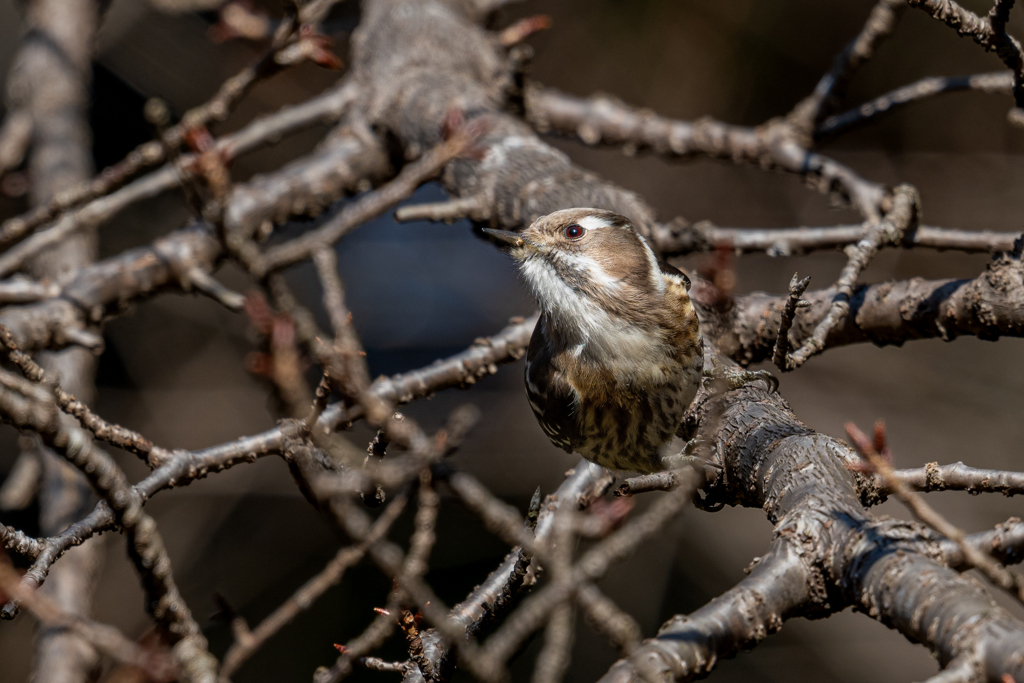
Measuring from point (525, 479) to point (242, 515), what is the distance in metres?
2.14

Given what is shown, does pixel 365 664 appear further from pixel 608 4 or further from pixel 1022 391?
pixel 608 4

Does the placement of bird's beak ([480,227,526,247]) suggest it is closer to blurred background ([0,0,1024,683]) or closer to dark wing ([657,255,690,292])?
dark wing ([657,255,690,292])

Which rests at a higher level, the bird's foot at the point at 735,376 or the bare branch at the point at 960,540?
the bird's foot at the point at 735,376

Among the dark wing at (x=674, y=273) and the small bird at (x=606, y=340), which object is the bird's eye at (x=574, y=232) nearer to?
the small bird at (x=606, y=340)

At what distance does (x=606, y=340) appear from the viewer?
2646mm

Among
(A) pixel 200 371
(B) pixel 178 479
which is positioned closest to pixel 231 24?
(A) pixel 200 371

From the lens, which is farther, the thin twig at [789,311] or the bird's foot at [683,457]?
the bird's foot at [683,457]

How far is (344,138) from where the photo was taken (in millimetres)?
3826

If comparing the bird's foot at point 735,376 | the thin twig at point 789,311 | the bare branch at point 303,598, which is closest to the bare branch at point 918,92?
the bird's foot at point 735,376

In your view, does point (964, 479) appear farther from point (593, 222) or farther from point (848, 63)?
point (848, 63)

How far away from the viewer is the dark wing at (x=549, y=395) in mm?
2660

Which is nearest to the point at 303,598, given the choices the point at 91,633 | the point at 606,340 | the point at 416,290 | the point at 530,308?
the point at 91,633

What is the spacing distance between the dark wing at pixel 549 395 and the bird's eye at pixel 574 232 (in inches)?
11.0

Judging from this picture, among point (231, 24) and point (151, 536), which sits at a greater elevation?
point (231, 24)
